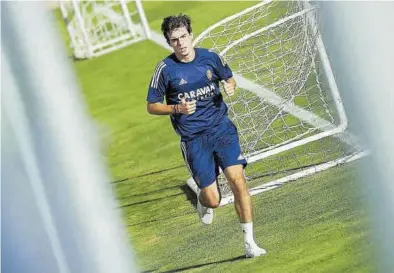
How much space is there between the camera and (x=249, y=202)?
161 inches

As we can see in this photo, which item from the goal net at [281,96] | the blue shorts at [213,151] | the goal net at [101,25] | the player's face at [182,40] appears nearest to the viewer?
the player's face at [182,40]

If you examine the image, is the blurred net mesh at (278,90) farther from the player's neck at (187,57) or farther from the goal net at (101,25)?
the goal net at (101,25)

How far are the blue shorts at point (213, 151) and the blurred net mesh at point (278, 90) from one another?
16 cm

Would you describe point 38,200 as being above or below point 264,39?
below

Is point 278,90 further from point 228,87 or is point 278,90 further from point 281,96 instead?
point 228,87

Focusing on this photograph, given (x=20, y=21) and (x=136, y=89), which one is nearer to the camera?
(x=20, y=21)

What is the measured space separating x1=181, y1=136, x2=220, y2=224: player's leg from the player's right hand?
133 mm

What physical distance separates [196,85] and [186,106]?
77mm

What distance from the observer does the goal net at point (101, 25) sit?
6.53 metres

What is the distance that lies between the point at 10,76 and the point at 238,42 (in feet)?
2.72

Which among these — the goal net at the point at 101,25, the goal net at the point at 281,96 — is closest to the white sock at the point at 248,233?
the goal net at the point at 281,96

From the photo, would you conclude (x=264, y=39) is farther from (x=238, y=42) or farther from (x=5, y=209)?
(x=5, y=209)

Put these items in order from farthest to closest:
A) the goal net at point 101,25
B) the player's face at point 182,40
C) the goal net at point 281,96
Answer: the goal net at point 101,25, the goal net at point 281,96, the player's face at point 182,40

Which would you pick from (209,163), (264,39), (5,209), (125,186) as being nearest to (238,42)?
(264,39)
